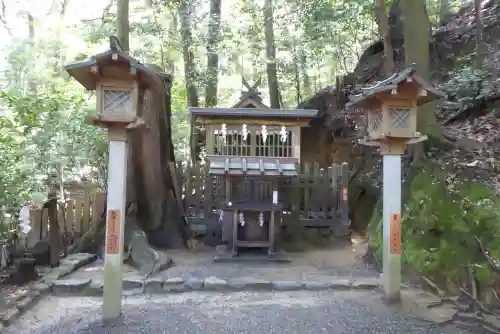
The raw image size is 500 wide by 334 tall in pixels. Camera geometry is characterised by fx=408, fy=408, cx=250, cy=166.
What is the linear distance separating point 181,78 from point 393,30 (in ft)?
29.1

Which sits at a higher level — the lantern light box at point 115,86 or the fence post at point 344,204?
the lantern light box at point 115,86

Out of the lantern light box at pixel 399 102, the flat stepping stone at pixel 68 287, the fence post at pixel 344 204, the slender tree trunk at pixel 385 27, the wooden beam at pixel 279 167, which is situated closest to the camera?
the lantern light box at pixel 399 102

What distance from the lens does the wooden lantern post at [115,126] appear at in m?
5.03

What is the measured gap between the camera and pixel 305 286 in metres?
6.76

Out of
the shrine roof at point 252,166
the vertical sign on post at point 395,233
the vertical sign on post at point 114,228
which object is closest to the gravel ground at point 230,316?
the vertical sign on post at point 114,228

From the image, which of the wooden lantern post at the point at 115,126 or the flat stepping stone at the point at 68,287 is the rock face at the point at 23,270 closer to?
the flat stepping stone at the point at 68,287

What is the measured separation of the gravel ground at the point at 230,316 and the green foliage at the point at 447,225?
109 centimetres

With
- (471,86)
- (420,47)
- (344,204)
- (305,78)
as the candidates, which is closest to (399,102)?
(420,47)

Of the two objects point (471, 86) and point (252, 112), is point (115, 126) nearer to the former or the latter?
point (252, 112)

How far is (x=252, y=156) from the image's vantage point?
31.1 ft

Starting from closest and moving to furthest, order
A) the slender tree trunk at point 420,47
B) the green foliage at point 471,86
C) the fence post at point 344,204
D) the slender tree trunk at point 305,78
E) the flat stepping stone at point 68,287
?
the flat stepping stone at point 68,287 < the slender tree trunk at point 420,47 < the green foliage at point 471,86 < the fence post at point 344,204 < the slender tree trunk at point 305,78

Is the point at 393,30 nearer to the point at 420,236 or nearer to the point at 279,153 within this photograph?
the point at 279,153

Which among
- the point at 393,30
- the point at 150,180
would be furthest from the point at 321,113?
the point at 150,180

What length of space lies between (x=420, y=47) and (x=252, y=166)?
4.52 metres
